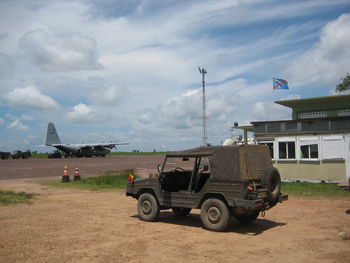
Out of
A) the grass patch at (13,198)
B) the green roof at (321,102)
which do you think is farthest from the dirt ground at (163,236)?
the green roof at (321,102)

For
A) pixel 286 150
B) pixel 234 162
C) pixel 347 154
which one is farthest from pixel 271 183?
Result: pixel 286 150

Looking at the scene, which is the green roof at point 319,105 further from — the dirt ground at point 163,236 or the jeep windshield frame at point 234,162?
the jeep windshield frame at point 234,162

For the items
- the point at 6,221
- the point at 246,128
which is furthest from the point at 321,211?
the point at 246,128

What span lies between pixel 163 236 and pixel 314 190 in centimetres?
1044

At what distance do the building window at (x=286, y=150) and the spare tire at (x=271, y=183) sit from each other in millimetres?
11987

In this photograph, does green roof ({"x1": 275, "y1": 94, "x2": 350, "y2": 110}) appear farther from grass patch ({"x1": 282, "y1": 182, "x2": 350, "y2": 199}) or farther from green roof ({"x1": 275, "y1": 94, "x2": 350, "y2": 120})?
grass patch ({"x1": 282, "y1": 182, "x2": 350, "y2": 199})

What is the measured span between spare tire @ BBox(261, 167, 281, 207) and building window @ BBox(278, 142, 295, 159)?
11987mm

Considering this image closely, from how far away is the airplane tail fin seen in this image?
73.1 meters

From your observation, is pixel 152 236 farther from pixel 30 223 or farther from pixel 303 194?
pixel 303 194

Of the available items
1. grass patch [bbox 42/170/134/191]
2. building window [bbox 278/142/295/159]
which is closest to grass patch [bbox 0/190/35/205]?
grass patch [bbox 42/170/134/191]

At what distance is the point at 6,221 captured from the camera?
976cm

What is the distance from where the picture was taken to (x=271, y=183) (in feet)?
28.6

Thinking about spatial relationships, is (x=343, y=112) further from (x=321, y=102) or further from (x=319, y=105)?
(x=319, y=105)

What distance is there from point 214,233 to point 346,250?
2.76 m
